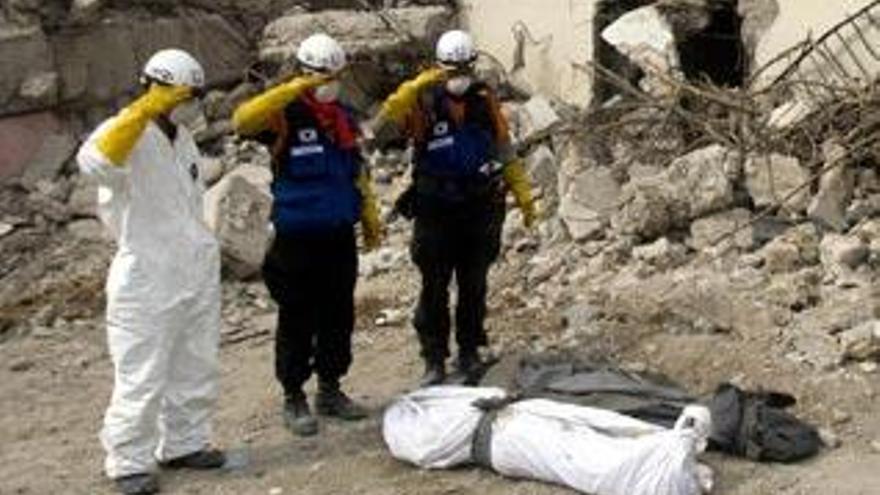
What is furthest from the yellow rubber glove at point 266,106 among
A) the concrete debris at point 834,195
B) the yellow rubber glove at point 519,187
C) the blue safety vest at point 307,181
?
the concrete debris at point 834,195

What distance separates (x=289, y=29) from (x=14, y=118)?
6.62 feet

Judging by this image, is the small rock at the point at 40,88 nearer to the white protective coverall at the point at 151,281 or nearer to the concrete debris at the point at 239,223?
the concrete debris at the point at 239,223

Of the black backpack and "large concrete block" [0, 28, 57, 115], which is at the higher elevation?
"large concrete block" [0, 28, 57, 115]

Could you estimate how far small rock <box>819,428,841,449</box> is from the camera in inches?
239

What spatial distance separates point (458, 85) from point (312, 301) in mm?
1092

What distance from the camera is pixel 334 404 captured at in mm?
6711

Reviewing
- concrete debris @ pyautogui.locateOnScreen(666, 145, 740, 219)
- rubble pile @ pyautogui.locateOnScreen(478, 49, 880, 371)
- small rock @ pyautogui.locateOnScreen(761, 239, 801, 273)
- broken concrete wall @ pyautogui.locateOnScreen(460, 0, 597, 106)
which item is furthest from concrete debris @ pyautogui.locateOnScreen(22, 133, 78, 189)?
small rock @ pyautogui.locateOnScreen(761, 239, 801, 273)

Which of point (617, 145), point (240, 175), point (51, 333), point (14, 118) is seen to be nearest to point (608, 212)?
point (617, 145)

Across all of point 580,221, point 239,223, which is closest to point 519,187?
point 580,221

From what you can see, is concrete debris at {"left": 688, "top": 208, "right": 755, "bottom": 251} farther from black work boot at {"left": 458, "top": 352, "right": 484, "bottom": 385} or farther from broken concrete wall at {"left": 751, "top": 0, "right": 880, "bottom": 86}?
black work boot at {"left": 458, "top": 352, "right": 484, "bottom": 385}

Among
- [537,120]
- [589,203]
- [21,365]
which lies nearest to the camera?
[21,365]

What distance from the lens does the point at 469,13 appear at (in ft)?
38.4

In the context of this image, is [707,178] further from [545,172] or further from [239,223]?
[239,223]

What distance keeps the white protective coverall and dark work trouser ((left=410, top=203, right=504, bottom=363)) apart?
40.4 inches
